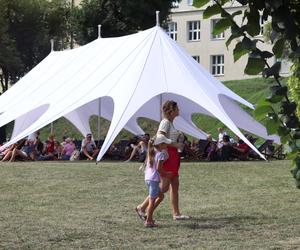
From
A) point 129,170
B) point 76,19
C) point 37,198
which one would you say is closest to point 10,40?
point 76,19

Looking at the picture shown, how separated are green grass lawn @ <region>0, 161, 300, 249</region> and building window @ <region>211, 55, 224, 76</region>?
4326 centimetres

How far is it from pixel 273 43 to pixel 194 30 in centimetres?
5884

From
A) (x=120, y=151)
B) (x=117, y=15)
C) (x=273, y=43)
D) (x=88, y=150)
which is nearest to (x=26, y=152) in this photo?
(x=88, y=150)

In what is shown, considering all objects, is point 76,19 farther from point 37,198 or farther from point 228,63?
point 37,198

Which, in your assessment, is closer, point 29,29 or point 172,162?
point 172,162

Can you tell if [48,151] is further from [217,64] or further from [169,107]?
[217,64]

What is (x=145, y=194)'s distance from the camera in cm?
1184

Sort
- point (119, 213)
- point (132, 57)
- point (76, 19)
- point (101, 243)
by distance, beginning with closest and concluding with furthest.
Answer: point (101, 243) < point (119, 213) < point (132, 57) < point (76, 19)

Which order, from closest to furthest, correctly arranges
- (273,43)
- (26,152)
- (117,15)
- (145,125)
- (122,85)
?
(273,43) → (122,85) → (26,152) → (117,15) → (145,125)

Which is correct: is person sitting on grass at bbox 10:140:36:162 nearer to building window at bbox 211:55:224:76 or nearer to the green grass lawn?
the green grass lawn

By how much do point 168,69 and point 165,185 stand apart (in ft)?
39.5

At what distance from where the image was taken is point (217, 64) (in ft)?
193

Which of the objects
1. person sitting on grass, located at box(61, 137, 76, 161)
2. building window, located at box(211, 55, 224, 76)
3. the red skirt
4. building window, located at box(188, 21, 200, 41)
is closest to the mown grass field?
person sitting on grass, located at box(61, 137, 76, 161)

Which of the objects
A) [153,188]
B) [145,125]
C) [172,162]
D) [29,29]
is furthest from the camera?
[29,29]
